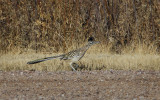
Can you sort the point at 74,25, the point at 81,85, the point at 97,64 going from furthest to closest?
1. the point at 74,25
2. the point at 97,64
3. the point at 81,85

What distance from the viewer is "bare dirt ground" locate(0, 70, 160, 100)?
6.34 metres

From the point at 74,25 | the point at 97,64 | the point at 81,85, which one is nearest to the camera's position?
the point at 81,85

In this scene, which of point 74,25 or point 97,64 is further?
point 74,25

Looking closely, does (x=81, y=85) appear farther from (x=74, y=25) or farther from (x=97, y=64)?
(x=74, y=25)

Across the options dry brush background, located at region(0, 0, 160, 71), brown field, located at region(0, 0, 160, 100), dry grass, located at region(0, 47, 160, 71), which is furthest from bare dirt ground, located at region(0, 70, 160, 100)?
dry brush background, located at region(0, 0, 160, 71)

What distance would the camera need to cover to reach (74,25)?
1400 centimetres

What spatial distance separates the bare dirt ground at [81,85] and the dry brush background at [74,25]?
473cm

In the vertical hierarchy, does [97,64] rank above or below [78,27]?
below

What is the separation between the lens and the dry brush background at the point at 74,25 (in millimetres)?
13844

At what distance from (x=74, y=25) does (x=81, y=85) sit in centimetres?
671

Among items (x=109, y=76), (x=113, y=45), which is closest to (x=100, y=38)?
(x=113, y=45)

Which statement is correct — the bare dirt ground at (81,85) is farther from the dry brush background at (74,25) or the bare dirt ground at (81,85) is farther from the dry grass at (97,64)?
the dry brush background at (74,25)

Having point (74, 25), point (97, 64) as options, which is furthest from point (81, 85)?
point (74, 25)

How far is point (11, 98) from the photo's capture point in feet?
20.2
